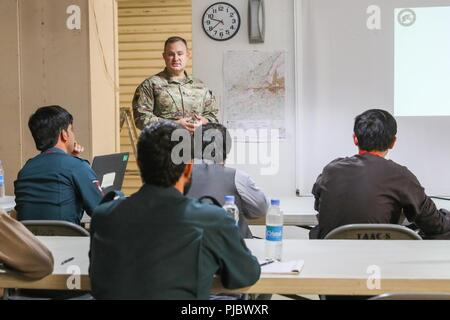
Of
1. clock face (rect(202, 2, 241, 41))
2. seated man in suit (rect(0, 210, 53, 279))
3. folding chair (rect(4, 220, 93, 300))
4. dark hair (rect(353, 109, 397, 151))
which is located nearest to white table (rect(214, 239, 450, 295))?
seated man in suit (rect(0, 210, 53, 279))

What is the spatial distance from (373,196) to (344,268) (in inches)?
30.8

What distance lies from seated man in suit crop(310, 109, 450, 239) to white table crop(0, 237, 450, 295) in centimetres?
33

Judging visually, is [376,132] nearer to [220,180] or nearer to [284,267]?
[220,180]

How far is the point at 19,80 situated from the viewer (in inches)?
185

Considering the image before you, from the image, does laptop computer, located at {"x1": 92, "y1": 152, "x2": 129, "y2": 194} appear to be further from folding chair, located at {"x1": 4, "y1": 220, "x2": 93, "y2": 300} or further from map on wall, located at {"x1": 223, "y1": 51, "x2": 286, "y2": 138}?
map on wall, located at {"x1": 223, "y1": 51, "x2": 286, "y2": 138}

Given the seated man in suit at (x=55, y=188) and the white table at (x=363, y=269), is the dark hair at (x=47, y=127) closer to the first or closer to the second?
the seated man in suit at (x=55, y=188)

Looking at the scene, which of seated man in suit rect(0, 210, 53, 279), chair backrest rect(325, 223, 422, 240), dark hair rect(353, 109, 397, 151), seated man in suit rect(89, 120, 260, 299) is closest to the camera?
seated man in suit rect(89, 120, 260, 299)

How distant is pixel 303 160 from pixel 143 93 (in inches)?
58.4

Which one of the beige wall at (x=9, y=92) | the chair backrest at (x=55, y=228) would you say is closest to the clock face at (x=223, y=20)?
the beige wall at (x=9, y=92)

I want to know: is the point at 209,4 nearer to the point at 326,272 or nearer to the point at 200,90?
the point at 200,90

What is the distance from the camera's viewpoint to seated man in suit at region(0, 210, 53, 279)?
1.54 meters

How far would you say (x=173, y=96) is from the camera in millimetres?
3957

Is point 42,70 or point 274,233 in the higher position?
point 42,70

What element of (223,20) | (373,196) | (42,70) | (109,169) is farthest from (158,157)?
(42,70)
